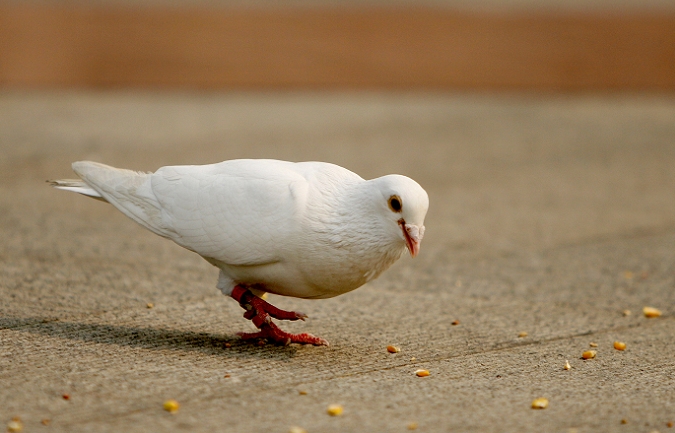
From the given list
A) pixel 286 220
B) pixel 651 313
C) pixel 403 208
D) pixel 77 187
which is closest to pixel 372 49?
pixel 651 313

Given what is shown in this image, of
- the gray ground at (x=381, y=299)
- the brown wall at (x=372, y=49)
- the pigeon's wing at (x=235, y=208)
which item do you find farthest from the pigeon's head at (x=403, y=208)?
the brown wall at (x=372, y=49)

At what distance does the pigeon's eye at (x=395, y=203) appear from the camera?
12.0 ft

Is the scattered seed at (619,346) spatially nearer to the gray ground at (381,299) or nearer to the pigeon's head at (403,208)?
the gray ground at (381,299)

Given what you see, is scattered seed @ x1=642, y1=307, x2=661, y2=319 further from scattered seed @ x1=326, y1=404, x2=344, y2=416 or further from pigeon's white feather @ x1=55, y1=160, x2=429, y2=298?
scattered seed @ x1=326, y1=404, x2=344, y2=416

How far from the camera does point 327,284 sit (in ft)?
12.8

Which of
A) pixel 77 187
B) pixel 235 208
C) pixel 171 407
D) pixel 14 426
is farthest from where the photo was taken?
pixel 77 187

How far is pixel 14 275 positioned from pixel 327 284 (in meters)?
2.15

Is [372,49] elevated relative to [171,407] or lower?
elevated

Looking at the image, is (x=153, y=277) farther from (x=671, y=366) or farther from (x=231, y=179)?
(x=671, y=366)

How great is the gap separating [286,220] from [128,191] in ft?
3.09

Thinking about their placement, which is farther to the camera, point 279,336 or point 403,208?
point 279,336

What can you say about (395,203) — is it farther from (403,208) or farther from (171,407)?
(171,407)

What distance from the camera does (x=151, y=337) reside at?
416 centimetres

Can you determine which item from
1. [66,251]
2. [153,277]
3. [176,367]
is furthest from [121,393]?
[66,251]
